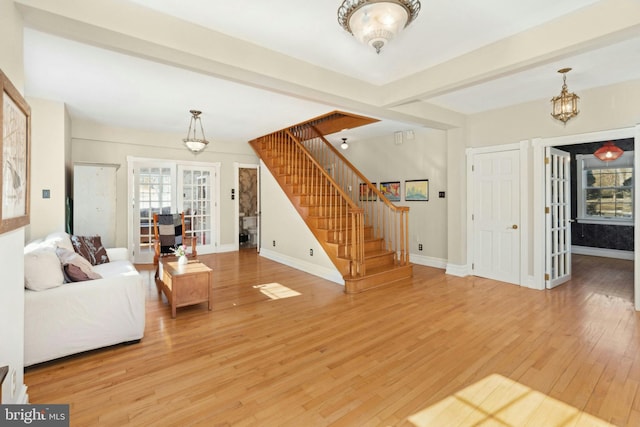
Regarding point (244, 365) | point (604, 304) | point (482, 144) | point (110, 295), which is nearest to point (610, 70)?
point (482, 144)

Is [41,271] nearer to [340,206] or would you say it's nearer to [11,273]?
[11,273]

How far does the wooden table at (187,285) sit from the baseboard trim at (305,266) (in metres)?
1.99

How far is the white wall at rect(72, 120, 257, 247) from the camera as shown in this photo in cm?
602

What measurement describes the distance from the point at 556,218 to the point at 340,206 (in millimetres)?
3361

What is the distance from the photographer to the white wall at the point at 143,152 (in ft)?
19.8

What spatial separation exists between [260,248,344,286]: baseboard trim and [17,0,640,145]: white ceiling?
8.32 feet

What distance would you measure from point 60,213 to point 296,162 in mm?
4080

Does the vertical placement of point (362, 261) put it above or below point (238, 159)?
below

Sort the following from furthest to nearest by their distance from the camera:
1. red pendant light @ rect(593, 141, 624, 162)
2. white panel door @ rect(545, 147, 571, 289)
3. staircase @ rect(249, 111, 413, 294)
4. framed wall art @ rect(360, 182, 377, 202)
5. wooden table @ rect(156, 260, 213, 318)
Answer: framed wall art @ rect(360, 182, 377, 202)
red pendant light @ rect(593, 141, 624, 162)
staircase @ rect(249, 111, 413, 294)
white panel door @ rect(545, 147, 571, 289)
wooden table @ rect(156, 260, 213, 318)

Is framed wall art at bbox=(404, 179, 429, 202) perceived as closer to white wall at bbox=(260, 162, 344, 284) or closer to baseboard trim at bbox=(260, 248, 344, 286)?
white wall at bbox=(260, 162, 344, 284)

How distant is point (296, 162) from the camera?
22.2 ft

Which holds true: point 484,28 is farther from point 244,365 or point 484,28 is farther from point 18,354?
point 18,354

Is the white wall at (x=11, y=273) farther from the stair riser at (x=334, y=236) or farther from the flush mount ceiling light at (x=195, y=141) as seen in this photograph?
the stair riser at (x=334, y=236)

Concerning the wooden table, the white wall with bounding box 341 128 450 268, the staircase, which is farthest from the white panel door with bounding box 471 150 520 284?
the wooden table
